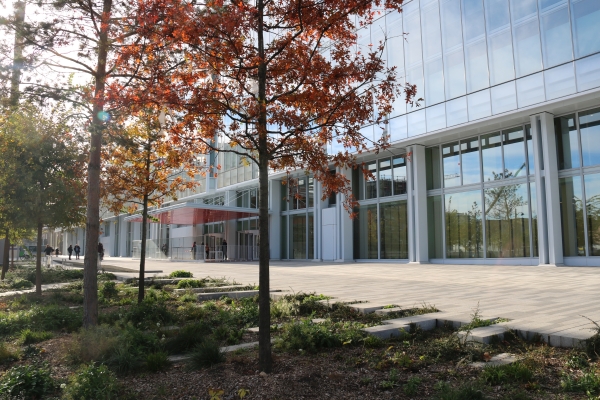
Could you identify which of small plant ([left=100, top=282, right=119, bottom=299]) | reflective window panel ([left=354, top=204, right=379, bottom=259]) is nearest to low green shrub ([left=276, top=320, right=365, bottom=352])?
small plant ([left=100, top=282, right=119, bottom=299])

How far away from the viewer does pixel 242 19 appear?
18.1 feet

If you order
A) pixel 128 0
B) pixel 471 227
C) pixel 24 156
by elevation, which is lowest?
pixel 471 227

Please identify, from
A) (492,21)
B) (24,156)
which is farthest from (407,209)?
(24,156)

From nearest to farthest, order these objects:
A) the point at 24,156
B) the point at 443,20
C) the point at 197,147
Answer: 1. the point at 197,147
2. the point at 24,156
3. the point at 443,20

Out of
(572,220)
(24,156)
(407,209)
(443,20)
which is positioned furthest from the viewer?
(407,209)

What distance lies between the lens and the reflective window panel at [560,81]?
18.4m

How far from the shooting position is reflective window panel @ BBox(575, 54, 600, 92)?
1762 centimetres

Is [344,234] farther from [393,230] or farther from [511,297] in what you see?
[511,297]

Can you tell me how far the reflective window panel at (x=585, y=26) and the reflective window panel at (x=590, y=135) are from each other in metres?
2.63

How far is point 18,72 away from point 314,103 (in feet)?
17.1

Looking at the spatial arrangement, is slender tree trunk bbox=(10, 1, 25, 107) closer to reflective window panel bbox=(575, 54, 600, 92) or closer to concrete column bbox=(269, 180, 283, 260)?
reflective window panel bbox=(575, 54, 600, 92)

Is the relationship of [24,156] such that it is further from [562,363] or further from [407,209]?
[407,209]

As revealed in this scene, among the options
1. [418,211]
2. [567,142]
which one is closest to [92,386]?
[567,142]

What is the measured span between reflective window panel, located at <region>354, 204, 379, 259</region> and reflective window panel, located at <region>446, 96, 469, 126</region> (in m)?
7.71
